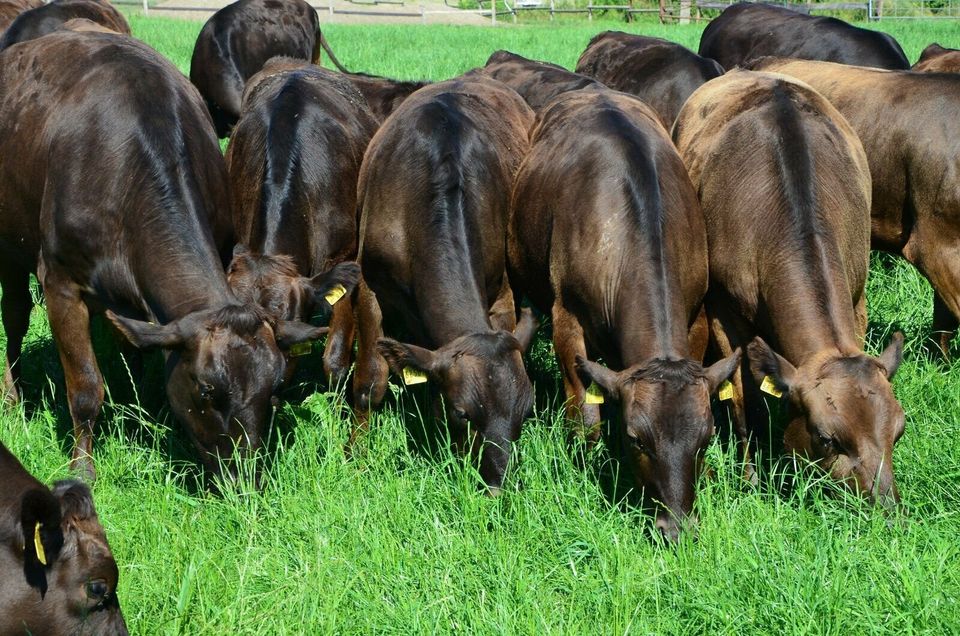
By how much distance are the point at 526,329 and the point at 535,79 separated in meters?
4.14

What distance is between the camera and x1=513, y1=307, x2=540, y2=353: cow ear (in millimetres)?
6016

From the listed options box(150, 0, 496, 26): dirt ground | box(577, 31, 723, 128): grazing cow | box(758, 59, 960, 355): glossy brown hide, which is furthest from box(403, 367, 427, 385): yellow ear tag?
box(150, 0, 496, 26): dirt ground

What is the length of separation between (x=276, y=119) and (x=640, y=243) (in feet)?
9.28

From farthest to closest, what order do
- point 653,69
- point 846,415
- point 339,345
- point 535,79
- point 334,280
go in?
point 653,69, point 535,79, point 339,345, point 334,280, point 846,415

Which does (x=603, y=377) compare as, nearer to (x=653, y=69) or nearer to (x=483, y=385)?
(x=483, y=385)

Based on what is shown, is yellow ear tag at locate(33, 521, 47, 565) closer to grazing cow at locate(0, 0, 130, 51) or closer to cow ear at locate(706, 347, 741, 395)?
cow ear at locate(706, 347, 741, 395)

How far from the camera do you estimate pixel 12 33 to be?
11305mm

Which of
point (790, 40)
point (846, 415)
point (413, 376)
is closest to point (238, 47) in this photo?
point (790, 40)

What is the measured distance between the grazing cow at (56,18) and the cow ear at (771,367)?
8.29 m

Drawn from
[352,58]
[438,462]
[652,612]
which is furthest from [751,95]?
[352,58]

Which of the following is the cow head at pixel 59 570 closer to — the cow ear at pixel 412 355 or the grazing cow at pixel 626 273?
the cow ear at pixel 412 355

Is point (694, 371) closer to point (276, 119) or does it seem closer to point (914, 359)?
point (914, 359)

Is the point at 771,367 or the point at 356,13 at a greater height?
the point at 771,367

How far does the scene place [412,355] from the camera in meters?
5.71
